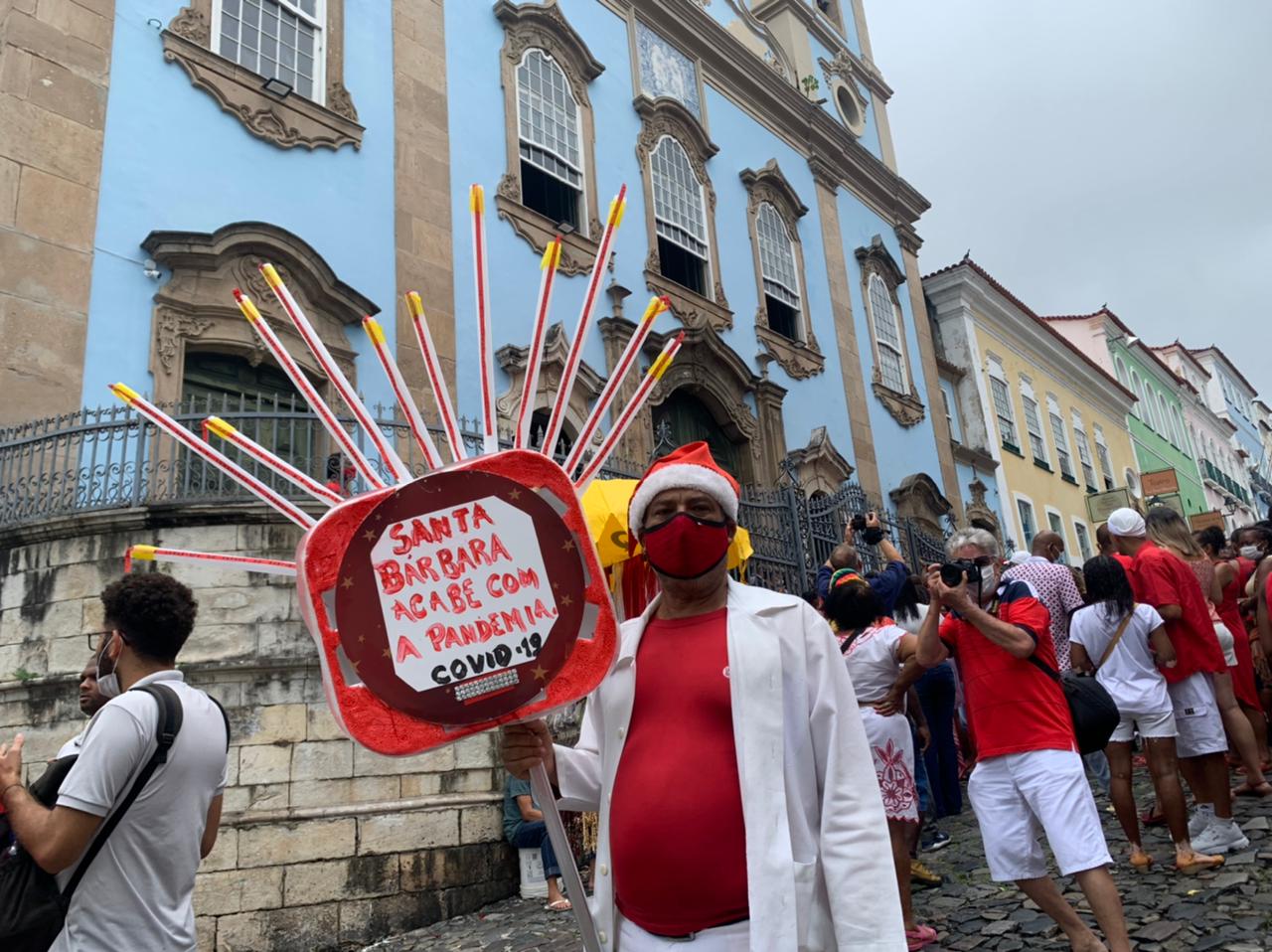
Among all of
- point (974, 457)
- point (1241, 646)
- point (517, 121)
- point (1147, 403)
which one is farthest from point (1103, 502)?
point (1241, 646)

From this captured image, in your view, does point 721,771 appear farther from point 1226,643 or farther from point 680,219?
point 680,219

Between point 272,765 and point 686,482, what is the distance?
5040mm

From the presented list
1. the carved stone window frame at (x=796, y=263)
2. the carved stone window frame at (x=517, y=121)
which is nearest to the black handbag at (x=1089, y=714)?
the carved stone window frame at (x=517, y=121)

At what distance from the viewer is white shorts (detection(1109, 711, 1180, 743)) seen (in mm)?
5113

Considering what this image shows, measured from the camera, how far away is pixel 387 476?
770cm

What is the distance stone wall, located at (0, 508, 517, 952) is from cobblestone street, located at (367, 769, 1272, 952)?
40 cm

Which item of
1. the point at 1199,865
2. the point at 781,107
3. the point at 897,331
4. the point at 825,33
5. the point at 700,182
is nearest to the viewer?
the point at 1199,865

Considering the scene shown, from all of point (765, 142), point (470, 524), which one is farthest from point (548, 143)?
point (470, 524)

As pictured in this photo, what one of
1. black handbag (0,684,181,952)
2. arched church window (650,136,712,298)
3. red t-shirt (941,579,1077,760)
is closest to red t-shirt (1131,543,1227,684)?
red t-shirt (941,579,1077,760)

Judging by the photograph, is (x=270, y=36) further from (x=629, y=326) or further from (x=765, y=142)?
(x=765, y=142)

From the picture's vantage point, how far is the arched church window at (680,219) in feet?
47.3

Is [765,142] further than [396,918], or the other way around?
[765,142]

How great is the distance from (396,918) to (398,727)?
4.75m

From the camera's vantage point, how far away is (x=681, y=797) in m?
2.21
